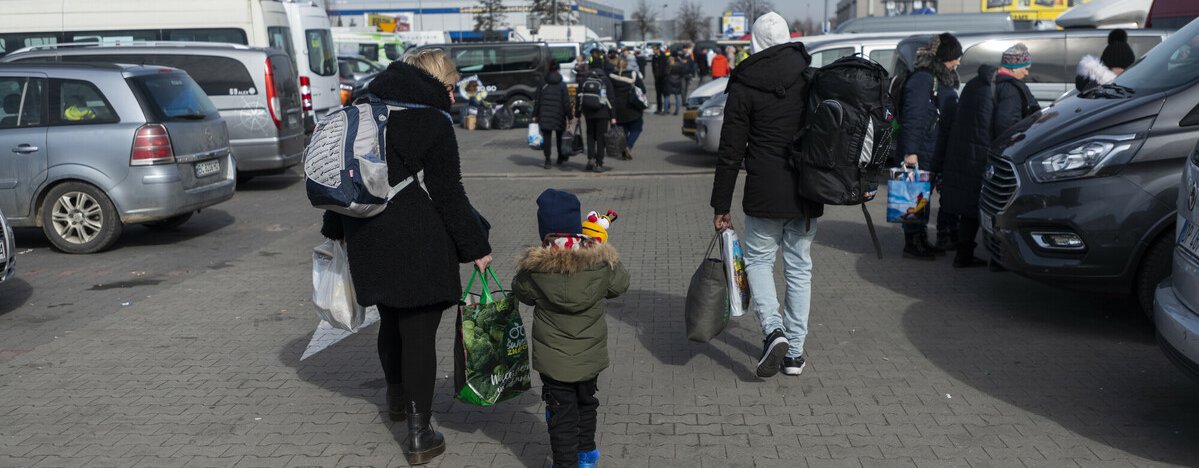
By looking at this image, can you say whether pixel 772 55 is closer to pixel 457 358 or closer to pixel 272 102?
pixel 457 358

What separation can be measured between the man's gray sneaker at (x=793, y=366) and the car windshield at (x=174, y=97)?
667 centimetres

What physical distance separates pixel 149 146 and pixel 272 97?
4.21 m

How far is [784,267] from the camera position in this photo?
5.54 m

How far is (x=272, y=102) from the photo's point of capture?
44.5 feet

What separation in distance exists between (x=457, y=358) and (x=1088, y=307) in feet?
15.2

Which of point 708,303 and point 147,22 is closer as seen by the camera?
point 708,303

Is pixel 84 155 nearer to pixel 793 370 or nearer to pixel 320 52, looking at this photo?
pixel 793 370

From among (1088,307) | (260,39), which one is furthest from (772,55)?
(260,39)

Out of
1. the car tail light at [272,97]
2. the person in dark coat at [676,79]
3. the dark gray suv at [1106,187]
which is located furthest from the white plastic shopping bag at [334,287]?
the person in dark coat at [676,79]

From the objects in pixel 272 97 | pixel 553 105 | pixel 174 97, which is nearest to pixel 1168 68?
pixel 174 97

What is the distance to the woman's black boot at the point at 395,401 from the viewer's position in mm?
4821

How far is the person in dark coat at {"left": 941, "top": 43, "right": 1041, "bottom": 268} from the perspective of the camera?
7.77 meters

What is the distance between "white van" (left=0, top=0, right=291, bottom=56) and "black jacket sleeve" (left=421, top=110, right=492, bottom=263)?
14.8 meters

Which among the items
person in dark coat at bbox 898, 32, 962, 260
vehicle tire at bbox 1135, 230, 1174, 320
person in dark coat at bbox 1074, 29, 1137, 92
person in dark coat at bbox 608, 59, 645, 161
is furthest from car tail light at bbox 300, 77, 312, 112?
vehicle tire at bbox 1135, 230, 1174, 320
